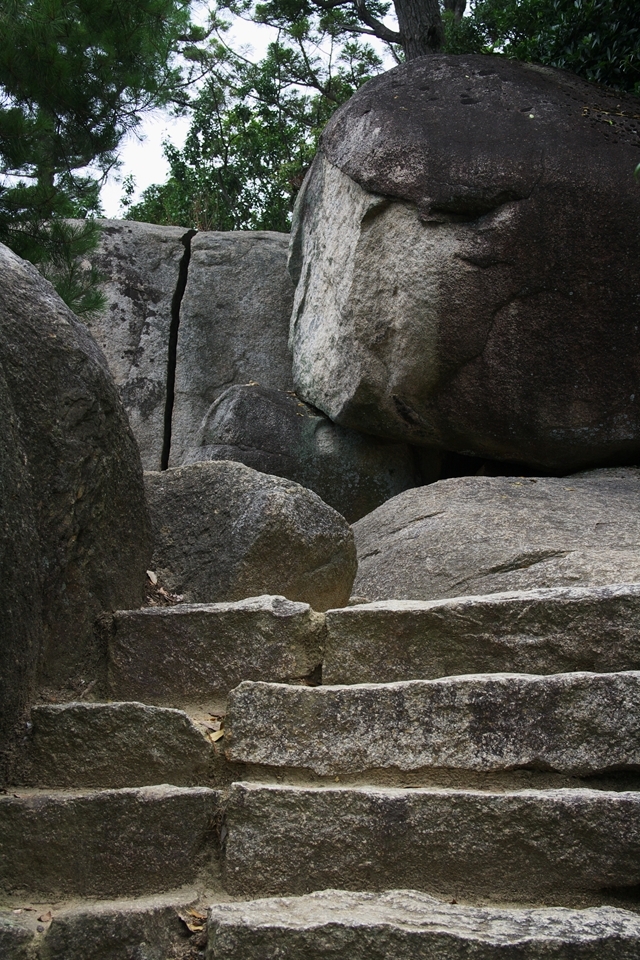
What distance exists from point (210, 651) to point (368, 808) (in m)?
0.69

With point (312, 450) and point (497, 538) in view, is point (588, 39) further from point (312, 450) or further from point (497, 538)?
point (497, 538)

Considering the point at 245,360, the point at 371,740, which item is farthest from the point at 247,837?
the point at 245,360

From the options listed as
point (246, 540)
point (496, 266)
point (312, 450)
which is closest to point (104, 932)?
point (246, 540)

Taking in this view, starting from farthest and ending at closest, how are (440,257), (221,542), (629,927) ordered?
(440,257)
(221,542)
(629,927)

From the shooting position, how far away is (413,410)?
5.93 meters

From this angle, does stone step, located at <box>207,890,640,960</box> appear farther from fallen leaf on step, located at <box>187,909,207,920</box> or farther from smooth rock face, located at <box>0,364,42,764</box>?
smooth rock face, located at <box>0,364,42,764</box>

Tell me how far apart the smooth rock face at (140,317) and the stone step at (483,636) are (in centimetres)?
499

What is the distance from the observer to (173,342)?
302 inches

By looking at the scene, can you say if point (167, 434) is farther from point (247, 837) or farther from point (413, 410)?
point (247, 837)

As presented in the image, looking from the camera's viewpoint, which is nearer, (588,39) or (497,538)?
(497,538)

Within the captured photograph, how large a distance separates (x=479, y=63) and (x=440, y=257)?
4.60 ft

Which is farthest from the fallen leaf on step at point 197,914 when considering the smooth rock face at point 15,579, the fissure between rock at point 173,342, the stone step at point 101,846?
the fissure between rock at point 173,342

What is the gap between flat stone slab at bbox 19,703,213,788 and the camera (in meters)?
2.34

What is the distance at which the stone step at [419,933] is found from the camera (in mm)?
1836
